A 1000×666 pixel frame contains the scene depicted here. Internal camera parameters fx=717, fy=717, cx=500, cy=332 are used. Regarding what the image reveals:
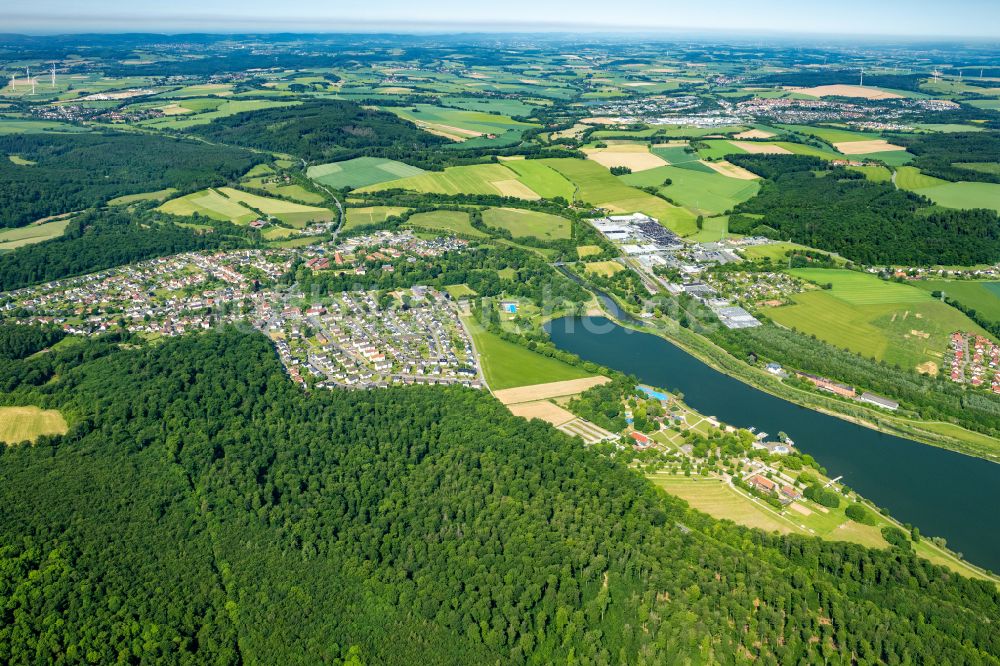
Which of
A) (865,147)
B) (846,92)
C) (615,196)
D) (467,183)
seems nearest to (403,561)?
(615,196)

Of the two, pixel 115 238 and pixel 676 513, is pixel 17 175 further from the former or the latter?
pixel 676 513

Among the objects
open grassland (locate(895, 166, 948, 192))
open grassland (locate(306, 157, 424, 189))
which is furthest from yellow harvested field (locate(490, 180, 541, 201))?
open grassland (locate(895, 166, 948, 192))

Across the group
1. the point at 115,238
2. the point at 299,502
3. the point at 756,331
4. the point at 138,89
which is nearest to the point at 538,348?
the point at 756,331

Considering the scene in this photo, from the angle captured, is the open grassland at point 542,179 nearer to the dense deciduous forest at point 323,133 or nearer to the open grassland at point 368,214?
the dense deciduous forest at point 323,133

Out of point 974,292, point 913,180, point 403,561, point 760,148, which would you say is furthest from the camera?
point 760,148

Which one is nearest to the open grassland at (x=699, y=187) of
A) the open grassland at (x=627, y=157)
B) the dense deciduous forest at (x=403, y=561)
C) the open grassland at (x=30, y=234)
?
the open grassland at (x=627, y=157)

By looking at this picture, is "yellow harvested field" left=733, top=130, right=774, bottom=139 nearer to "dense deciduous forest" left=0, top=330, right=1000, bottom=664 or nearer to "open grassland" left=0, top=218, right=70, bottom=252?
"dense deciduous forest" left=0, top=330, right=1000, bottom=664

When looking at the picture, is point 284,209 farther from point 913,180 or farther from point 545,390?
point 913,180
